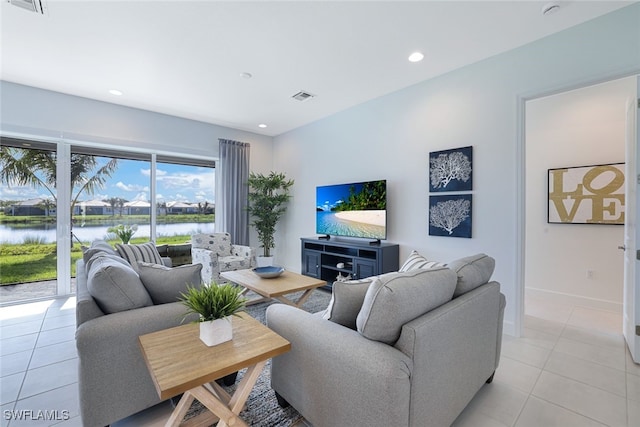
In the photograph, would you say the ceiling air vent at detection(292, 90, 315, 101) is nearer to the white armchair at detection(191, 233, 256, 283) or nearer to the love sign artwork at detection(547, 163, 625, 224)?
the white armchair at detection(191, 233, 256, 283)

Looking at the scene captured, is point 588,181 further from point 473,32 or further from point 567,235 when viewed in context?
point 473,32

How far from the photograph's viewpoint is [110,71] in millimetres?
3162

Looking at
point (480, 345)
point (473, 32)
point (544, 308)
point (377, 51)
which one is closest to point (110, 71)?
point (377, 51)

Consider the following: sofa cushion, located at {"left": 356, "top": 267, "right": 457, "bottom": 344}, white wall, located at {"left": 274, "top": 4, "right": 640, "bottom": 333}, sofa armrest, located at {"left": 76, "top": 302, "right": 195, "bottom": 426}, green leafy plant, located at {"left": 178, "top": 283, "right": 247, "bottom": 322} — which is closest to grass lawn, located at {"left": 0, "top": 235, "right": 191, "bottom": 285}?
sofa armrest, located at {"left": 76, "top": 302, "right": 195, "bottom": 426}

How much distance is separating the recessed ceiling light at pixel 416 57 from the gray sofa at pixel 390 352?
221cm

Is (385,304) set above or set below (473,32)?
below

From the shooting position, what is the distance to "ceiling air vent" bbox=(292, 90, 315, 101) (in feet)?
12.4

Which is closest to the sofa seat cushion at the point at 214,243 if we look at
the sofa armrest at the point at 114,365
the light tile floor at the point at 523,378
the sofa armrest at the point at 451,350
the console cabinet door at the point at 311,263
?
the console cabinet door at the point at 311,263

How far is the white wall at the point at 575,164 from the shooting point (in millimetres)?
3316

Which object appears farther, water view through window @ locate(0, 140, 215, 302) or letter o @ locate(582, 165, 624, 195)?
water view through window @ locate(0, 140, 215, 302)

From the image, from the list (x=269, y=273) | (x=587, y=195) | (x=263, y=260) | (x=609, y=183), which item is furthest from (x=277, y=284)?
(x=609, y=183)

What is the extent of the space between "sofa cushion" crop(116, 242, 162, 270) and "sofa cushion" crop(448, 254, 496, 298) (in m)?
3.21

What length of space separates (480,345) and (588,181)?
126 inches

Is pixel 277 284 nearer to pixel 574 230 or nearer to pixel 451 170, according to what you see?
pixel 451 170
